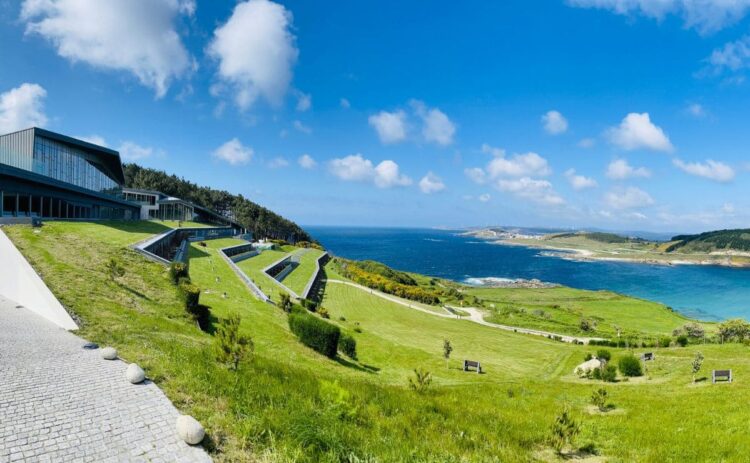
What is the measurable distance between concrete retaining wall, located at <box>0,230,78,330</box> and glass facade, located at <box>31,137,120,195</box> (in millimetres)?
32297

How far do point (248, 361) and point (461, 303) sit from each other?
5549 cm

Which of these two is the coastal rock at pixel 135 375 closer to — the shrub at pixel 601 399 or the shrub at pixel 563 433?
the shrub at pixel 563 433

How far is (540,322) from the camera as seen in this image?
46656 millimetres

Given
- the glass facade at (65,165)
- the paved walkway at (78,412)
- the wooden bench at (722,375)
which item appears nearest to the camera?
the paved walkway at (78,412)

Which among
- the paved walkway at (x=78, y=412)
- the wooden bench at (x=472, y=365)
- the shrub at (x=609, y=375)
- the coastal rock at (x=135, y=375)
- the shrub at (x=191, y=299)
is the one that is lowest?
the wooden bench at (x=472, y=365)

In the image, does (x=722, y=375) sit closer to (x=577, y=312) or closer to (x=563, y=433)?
(x=563, y=433)

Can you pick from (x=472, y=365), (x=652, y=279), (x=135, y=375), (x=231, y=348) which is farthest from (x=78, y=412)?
(x=652, y=279)

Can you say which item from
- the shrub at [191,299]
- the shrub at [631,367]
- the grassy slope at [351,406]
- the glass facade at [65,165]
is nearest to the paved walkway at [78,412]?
the grassy slope at [351,406]

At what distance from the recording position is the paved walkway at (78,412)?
438cm

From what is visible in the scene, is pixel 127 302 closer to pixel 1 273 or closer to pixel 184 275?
pixel 1 273

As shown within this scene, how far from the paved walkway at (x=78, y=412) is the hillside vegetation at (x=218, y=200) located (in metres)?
95.1

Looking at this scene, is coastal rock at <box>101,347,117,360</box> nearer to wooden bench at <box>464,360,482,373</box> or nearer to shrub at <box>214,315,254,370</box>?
shrub at <box>214,315,254,370</box>

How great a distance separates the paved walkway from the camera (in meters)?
4.38

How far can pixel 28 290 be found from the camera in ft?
38.8
